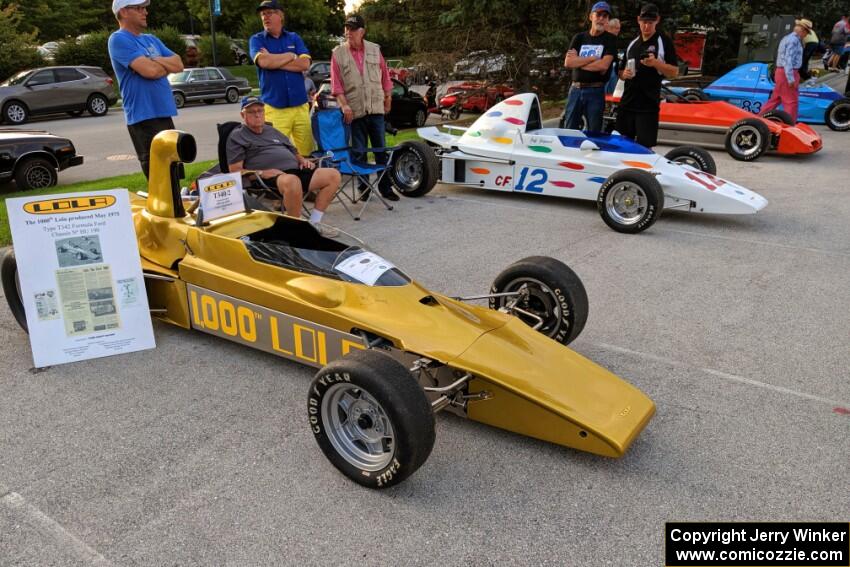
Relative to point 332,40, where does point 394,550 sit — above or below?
below

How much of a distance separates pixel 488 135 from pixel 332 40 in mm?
38814

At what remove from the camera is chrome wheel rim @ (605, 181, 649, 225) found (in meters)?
6.60

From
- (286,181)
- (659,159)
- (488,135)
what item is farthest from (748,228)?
(286,181)

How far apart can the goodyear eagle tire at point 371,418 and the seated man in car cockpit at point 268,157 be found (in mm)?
3295

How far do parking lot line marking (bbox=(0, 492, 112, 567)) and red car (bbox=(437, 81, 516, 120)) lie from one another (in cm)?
1432

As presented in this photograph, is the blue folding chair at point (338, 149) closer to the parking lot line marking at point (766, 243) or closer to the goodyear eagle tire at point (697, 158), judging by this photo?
the parking lot line marking at point (766, 243)

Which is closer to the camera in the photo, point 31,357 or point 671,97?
point 31,357

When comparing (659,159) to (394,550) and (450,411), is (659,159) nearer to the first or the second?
(450,411)

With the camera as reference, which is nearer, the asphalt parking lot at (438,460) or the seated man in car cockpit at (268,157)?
the asphalt parking lot at (438,460)

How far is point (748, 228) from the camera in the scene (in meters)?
6.91

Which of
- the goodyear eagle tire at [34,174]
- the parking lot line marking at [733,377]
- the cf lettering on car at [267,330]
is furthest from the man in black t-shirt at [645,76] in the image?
the goodyear eagle tire at [34,174]

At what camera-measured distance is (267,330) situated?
12.4 feet

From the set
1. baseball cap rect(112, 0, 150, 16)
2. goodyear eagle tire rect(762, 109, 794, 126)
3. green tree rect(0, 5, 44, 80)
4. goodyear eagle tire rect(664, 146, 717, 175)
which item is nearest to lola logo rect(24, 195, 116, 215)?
baseball cap rect(112, 0, 150, 16)

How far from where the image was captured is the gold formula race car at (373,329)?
2863mm
